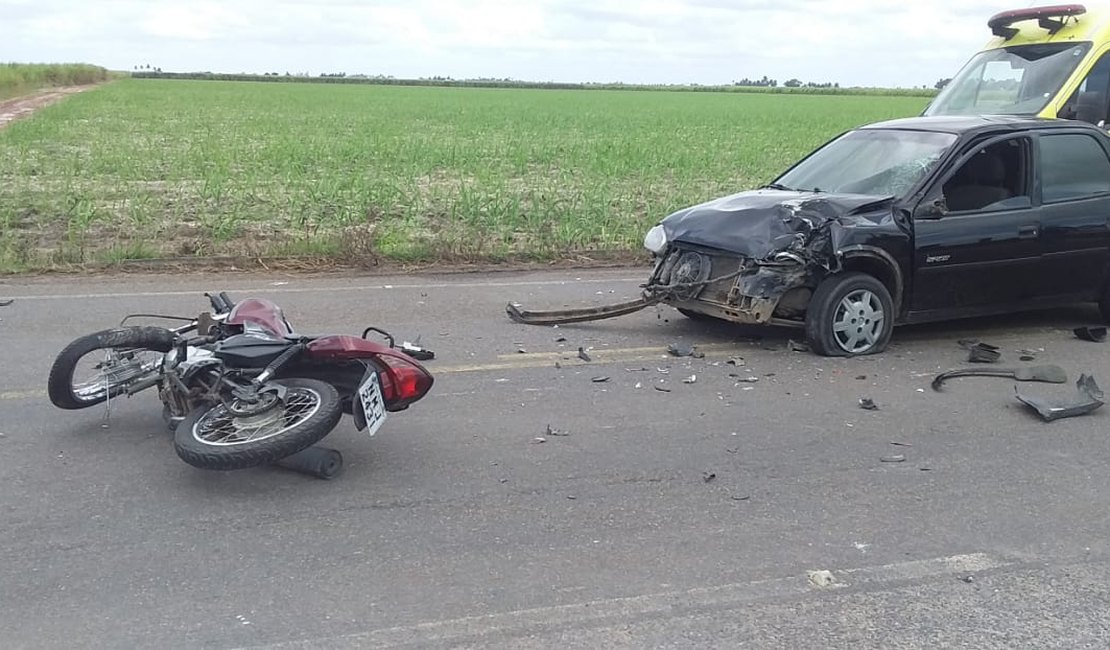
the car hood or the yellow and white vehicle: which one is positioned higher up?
the yellow and white vehicle

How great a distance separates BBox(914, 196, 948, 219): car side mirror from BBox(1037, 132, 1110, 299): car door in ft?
3.20

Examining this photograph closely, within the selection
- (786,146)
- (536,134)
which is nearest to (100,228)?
(786,146)

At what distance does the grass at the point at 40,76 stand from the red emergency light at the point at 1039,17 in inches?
2453

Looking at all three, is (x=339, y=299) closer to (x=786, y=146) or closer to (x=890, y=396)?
(x=890, y=396)

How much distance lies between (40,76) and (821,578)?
92.7 meters

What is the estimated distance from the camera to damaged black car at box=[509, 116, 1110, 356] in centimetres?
742

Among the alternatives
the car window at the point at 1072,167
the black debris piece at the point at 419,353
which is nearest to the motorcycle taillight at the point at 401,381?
the black debris piece at the point at 419,353

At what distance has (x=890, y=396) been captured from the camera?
21.5ft

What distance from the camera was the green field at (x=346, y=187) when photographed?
1174 cm

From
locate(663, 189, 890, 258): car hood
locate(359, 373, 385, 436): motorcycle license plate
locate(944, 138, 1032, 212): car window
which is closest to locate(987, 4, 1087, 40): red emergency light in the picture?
locate(944, 138, 1032, 212): car window

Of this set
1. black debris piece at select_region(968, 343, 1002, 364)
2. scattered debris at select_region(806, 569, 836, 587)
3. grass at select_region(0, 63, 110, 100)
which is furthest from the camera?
grass at select_region(0, 63, 110, 100)

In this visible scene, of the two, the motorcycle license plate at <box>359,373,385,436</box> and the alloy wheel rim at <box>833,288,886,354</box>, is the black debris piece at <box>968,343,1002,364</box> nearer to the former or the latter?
the alloy wheel rim at <box>833,288,886,354</box>

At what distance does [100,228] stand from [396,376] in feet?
29.3

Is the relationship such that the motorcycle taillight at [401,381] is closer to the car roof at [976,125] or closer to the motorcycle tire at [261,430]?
the motorcycle tire at [261,430]
